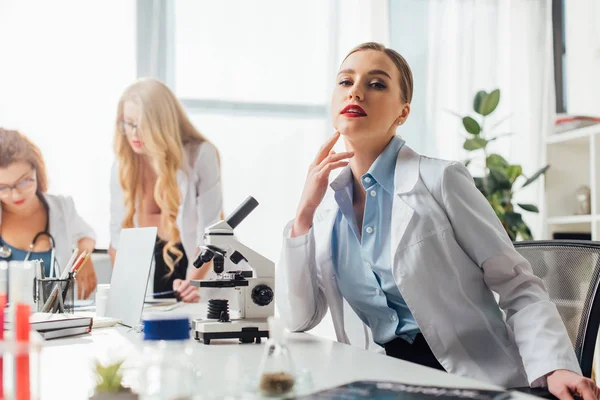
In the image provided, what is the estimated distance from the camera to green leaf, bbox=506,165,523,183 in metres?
3.70

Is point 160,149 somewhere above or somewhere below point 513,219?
above

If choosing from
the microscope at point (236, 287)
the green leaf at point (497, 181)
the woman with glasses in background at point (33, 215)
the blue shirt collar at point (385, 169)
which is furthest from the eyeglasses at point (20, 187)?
the green leaf at point (497, 181)

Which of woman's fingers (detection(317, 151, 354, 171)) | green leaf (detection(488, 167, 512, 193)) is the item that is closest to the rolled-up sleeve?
woman's fingers (detection(317, 151, 354, 171))

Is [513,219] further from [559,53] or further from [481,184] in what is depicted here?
[559,53]

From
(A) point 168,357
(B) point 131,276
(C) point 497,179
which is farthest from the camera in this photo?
(C) point 497,179

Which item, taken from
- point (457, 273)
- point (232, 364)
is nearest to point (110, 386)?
point (232, 364)

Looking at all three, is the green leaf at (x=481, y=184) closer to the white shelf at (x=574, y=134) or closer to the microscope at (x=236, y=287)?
the white shelf at (x=574, y=134)

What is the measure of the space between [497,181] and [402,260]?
7.72 ft

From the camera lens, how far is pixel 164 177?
334 centimetres

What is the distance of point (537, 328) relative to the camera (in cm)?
128

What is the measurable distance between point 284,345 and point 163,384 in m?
0.15

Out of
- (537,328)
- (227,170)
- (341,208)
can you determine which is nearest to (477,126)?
(227,170)

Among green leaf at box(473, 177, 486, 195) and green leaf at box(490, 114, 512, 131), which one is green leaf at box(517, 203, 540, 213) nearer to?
green leaf at box(473, 177, 486, 195)

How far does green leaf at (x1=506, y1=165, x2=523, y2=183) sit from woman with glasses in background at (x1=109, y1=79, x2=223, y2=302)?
5.38 feet
